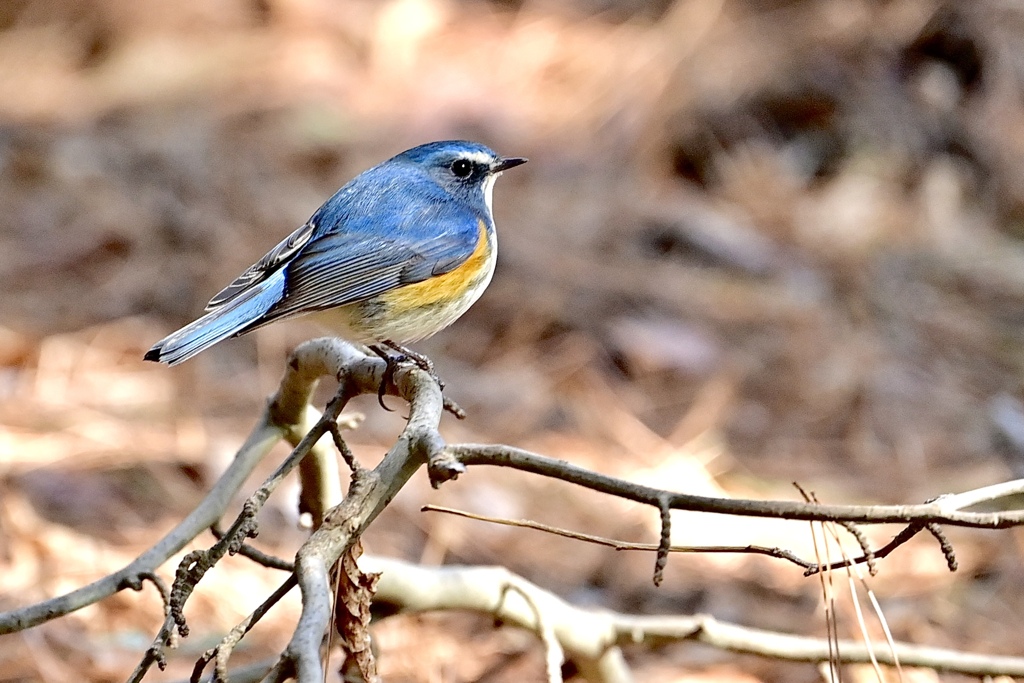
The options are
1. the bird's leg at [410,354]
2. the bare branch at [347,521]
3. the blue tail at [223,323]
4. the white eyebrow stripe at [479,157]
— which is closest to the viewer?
the bare branch at [347,521]

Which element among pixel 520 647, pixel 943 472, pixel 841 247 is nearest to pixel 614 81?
pixel 841 247

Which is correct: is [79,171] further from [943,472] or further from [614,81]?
[943,472]

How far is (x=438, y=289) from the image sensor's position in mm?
2891

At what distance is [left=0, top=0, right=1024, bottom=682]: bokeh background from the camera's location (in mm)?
3350

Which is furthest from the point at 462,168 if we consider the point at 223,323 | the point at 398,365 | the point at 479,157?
the point at 398,365

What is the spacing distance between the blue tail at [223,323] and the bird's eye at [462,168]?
68 cm

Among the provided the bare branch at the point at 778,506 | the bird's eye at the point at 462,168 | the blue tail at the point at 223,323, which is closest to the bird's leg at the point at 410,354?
the blue tail at the point at 223,323

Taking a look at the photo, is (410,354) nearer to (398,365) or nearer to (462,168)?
(398,365)

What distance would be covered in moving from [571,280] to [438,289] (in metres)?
2.43

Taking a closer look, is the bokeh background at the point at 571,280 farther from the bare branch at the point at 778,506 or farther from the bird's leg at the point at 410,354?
the bare branch at the point at 778,506

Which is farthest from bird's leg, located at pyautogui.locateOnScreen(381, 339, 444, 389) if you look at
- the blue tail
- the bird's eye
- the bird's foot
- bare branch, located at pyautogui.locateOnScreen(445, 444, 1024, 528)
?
bare branch, located at pyautogui.locateOnScreen(445, 444, 1024, 528)

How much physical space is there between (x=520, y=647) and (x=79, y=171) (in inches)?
155

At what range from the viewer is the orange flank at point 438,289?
2.85m

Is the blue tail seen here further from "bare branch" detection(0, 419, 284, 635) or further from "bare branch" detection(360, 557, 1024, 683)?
"bare branch" detection(360, 557, 1024, 683)
